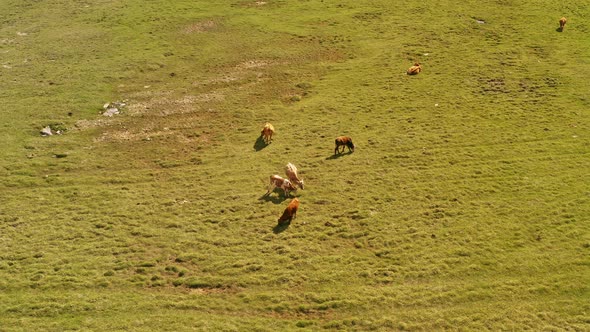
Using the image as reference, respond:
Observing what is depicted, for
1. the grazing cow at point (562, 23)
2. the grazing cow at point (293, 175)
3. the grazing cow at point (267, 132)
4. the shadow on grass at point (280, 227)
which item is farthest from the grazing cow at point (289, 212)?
the grazing cow at point (562, 23)

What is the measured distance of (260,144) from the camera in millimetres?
24797

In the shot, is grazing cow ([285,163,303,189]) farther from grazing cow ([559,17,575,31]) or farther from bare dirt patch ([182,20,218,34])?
grazing cow ([559,17,575,31])

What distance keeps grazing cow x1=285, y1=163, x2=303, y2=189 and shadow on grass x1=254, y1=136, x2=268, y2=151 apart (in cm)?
349

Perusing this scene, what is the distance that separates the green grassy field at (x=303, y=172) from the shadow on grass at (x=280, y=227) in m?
0.07

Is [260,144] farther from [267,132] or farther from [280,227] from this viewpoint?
[280,227]

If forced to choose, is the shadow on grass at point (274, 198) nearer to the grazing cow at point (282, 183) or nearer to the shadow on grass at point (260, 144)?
the grazing cow at point (282, 183)

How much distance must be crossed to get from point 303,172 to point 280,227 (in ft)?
12.6

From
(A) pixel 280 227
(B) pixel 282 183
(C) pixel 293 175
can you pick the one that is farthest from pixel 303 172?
(A) pixel 280 227

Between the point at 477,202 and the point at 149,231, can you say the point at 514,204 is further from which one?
the point at 149,231

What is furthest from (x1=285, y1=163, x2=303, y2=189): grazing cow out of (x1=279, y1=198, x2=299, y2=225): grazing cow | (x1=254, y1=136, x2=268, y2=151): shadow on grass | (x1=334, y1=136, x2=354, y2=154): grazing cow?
(x1=254, y1=136, x2=268, y2=151): shadow on grass

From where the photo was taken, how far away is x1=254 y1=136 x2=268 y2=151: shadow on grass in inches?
965

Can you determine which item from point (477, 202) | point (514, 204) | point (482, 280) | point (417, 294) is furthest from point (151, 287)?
point (514, 204)

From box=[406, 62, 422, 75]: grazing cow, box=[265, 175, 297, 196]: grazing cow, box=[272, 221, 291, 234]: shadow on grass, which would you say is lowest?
box=[272, 221, 291, 234]: shadow on grass

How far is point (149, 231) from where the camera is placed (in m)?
19.5
